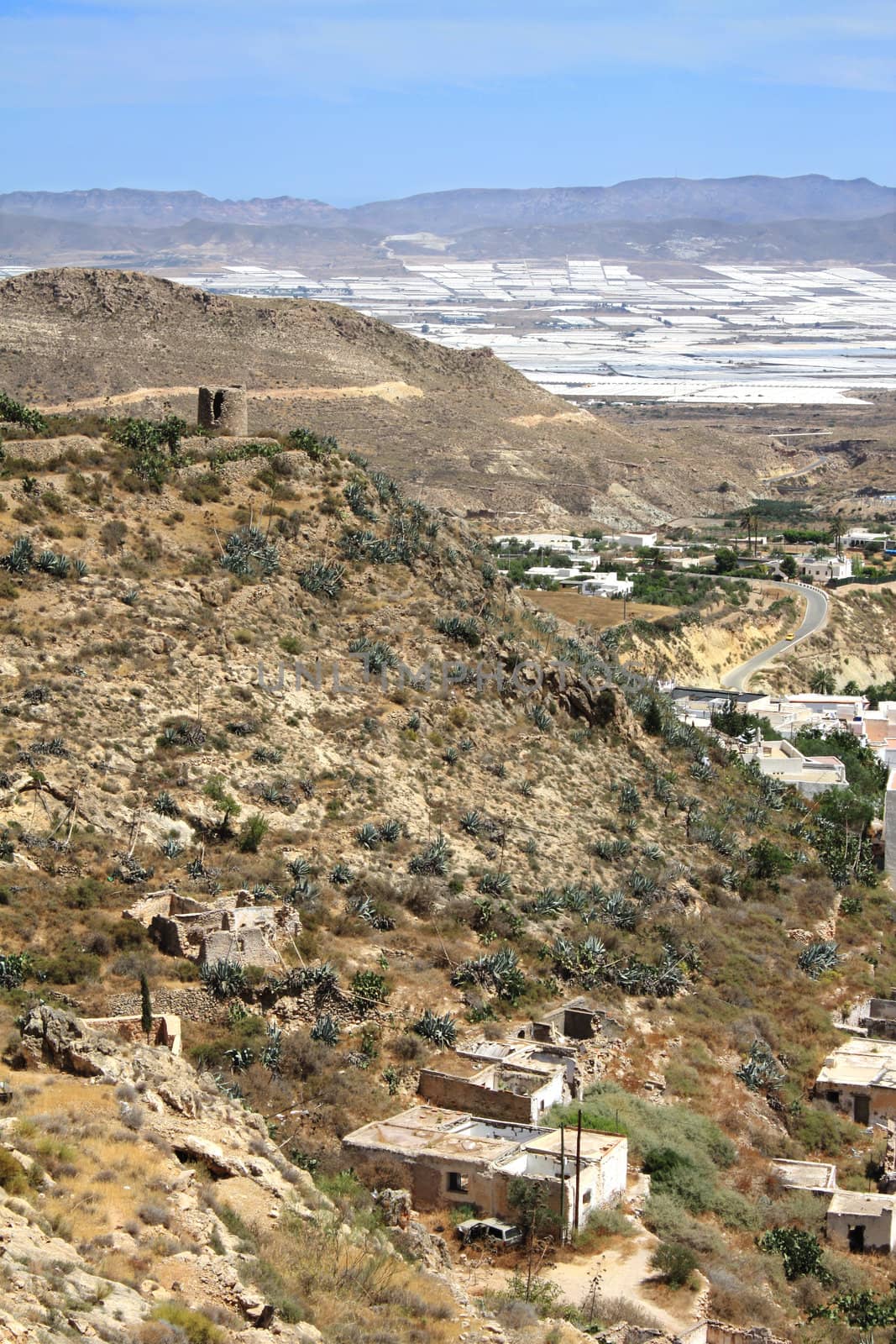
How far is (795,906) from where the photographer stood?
21.7m

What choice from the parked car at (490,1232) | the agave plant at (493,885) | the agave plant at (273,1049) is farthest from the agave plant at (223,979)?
the agave plant at (493,885)

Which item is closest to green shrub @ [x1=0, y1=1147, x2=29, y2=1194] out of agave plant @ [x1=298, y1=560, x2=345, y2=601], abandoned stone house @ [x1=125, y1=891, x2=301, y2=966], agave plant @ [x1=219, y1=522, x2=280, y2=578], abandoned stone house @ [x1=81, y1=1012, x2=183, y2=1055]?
abandoned stone house @ [x1=81, y1=1012, x2=183, y2=1055]

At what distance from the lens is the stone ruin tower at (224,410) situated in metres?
25.3

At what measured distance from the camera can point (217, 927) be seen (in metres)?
14.9

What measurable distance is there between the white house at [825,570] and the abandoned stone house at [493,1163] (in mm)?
39537

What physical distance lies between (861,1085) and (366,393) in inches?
2332

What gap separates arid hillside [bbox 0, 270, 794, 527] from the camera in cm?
6494

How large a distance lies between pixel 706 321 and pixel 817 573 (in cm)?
14425

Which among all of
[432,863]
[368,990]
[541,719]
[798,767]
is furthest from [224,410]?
[368,990]

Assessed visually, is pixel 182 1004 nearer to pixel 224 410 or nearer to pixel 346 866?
pixel 346 866

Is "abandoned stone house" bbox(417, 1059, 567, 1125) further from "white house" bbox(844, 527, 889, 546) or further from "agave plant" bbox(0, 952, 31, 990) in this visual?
"white house" bbox(844, 527, 889, 546)

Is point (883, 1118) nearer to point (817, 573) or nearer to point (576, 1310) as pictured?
point (576, 1310)

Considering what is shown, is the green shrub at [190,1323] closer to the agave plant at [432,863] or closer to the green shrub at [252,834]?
the green shrub at [252,834]

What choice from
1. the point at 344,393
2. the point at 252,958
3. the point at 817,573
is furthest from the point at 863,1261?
the point at 344,393
